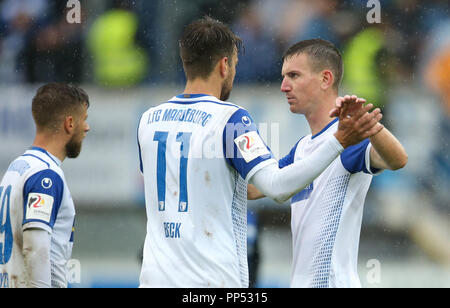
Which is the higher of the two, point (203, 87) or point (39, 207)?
point (203, 87)

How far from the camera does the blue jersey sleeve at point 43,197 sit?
11.2ft

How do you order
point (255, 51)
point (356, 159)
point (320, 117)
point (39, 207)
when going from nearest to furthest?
point (356, 159)
point (39, 207)
point (320, 117)
point (255, 51)

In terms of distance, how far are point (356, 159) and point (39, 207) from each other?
145 centimetres

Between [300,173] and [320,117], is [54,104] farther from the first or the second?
[300,173]

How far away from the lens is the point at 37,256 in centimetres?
337

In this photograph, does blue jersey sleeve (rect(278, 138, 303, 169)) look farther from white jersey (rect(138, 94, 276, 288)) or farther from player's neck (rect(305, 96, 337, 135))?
white jersey (rect(138, 94, 276, 288))

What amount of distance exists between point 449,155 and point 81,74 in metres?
3.99

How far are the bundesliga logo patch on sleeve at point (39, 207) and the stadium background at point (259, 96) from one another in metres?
3.75

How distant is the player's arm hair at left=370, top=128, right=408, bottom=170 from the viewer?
308 cm

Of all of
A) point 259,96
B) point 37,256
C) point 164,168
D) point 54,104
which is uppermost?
point 259,96

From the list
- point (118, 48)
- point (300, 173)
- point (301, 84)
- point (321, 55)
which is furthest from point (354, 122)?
point (118, 48)

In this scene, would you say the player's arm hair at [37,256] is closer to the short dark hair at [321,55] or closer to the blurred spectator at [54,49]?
the short dark hair at [321,55]
